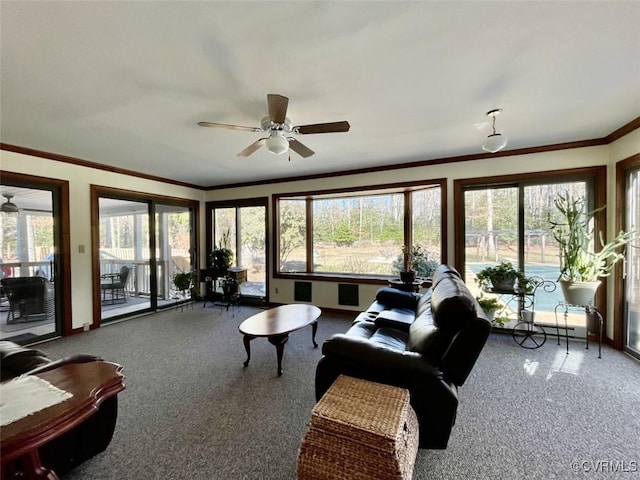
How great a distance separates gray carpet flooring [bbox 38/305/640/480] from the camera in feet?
5.24

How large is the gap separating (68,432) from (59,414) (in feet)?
2.55

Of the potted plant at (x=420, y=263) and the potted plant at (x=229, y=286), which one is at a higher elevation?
the potted plant at (x=420, y=263)

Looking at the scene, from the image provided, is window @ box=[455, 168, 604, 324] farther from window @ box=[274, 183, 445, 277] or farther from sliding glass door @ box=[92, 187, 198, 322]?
sliding glass door @ box=[92, 187, 198, 322]

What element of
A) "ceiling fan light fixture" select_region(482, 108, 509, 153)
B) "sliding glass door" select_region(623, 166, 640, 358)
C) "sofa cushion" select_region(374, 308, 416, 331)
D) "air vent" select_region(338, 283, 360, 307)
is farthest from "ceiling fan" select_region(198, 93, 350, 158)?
"sliding glass door" select_region(623, 166, 640, 358)

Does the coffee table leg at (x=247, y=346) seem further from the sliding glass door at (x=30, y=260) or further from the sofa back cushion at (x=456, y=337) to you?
the sliding glass door at (x=30, y=260)

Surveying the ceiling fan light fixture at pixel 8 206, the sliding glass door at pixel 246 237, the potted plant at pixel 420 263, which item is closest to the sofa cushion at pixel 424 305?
the potted plant at pixel 420 263

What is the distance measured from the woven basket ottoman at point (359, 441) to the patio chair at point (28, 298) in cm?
427

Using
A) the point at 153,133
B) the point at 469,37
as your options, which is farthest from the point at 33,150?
the point at 469,37

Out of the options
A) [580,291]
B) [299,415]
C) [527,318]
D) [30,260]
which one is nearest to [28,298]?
[30,260]

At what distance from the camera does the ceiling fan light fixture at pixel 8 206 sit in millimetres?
3305

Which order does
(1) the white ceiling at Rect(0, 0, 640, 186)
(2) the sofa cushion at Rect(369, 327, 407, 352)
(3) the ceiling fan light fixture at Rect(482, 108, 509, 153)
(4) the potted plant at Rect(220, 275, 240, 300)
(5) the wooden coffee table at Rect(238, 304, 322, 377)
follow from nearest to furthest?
(1) the white ceiling at Rect(0, 0, 640, 186) → (2) the sofa cushion at Rect(369, 327, 407, 352) → (3) the ceiling fan light fixture at Rect(482, 108, 509, 153) → (5) the wooden coffee table at Rect(238, 304, 322, 377) → (4) the potted plant at Rect(220, 275, 240, 300)

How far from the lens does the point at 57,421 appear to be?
1.06 m

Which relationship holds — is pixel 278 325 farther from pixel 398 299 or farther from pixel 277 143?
pixel 277 143

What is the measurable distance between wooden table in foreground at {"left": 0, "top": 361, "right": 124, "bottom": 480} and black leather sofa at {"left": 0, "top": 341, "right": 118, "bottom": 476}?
0.20 meters
